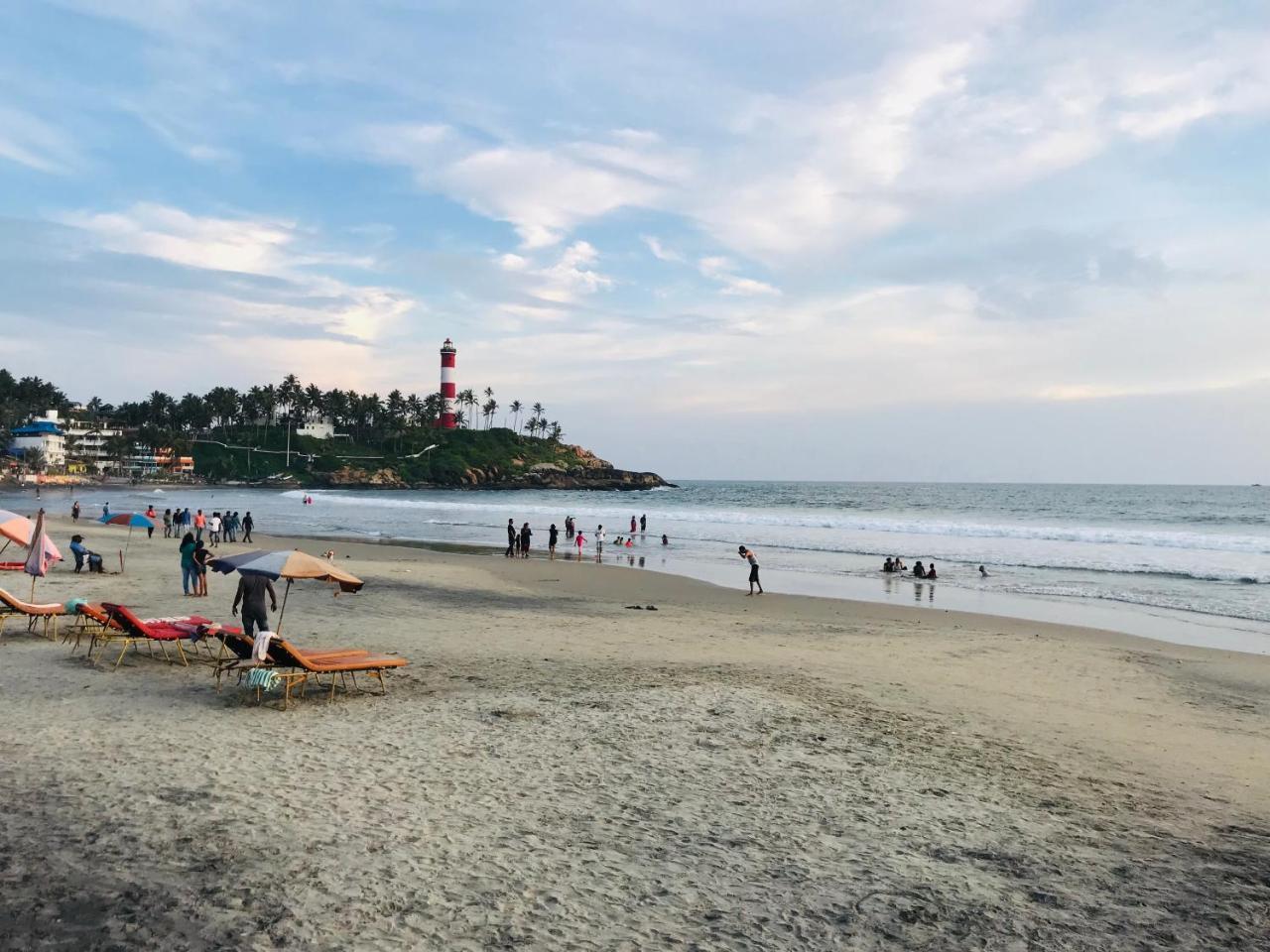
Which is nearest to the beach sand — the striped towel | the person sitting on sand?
the striped towel

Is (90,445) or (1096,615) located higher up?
(90,445)

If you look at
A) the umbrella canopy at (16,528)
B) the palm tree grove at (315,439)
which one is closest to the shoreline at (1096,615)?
the umbrella canopy at (16,528)

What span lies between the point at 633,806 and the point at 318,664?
15.4 ft

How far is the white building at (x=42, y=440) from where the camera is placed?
136 metres

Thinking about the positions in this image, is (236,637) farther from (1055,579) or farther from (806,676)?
(1055,579)

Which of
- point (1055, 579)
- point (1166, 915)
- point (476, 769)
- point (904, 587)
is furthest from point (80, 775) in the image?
point (1055, 579)

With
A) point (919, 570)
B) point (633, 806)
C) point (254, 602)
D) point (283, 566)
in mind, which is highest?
point (283, 566)

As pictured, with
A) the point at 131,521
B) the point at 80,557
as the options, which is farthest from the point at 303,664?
the point at 131,521

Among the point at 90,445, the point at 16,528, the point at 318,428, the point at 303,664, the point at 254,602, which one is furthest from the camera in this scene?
the point at 318,428

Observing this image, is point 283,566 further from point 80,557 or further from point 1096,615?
point 1096,615

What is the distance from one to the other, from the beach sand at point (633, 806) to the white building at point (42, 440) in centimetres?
15153

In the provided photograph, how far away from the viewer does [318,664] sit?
378 inches

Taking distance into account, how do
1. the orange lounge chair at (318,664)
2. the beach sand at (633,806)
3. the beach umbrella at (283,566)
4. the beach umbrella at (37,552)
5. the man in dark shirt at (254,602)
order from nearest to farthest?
1. the beach sand at (633,806)
2. the orange lounge chair at (318,664)
3. the beach umbrella at (283,566)
4. the man in dark shirt at (254,602)
5. the beach umbrella at (37,552)

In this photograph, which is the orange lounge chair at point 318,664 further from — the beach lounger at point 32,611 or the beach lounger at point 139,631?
the beach lounger at point 32,611
